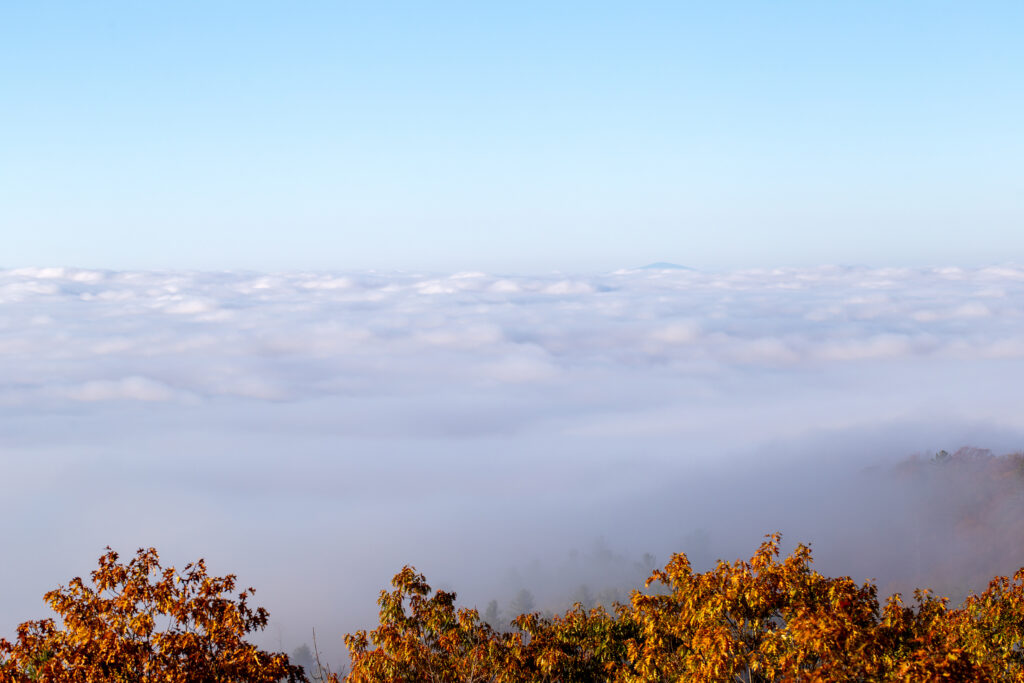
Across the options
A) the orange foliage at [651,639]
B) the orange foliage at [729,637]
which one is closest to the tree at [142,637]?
the orange foliage at [651,639]

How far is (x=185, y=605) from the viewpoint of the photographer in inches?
525

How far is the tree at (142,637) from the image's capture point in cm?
1201

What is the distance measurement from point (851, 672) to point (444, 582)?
14816 cm

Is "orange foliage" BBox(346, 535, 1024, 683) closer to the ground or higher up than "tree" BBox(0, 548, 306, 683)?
closer to the ground

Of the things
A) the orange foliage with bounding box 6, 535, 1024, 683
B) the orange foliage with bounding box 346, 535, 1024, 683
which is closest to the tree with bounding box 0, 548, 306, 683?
the orange foliage with bounding box 6, 535, 1024, 683

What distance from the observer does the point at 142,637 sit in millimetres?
13344

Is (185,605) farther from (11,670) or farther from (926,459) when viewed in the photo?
(926,459)

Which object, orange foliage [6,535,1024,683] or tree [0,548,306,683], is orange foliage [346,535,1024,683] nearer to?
orange foliage [6,535,1024,683]

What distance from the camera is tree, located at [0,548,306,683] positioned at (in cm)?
1201

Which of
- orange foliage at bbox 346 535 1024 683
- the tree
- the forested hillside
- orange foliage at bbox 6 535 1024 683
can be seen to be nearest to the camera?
orange foliage at bbox 346 535 1024 683

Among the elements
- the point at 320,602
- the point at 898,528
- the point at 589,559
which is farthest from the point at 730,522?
the point at 320,602

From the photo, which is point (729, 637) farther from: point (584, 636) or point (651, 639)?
point (584, 636)

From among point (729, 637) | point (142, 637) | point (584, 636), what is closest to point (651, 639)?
point (729, 637)

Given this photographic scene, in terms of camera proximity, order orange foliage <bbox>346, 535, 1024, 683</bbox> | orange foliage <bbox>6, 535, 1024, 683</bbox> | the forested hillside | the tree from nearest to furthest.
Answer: orange foliage <bbox>346, 535, 1024, 683</bbox>
orange foliage <bbox>6, 535, 1024, 683</bbox>
the forested hillside
the tree
